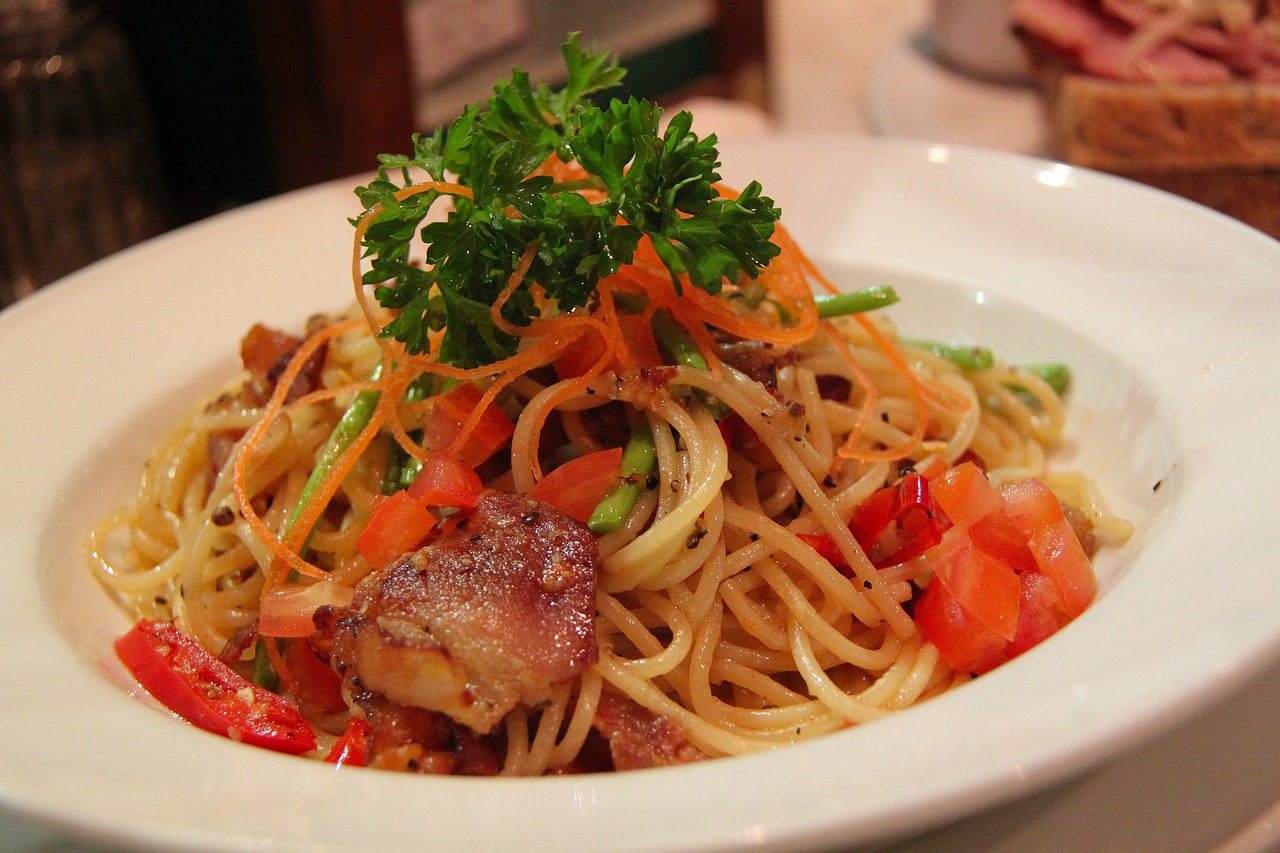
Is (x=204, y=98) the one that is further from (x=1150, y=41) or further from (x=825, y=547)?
(x=825, y=547)

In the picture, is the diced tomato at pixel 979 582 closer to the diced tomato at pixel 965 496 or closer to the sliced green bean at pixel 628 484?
the diced tomato at pixel 965 496

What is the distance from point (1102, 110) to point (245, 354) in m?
4.03

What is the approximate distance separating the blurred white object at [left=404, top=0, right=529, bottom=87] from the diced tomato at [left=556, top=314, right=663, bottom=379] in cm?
390

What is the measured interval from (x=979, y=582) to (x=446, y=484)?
1.22 metres

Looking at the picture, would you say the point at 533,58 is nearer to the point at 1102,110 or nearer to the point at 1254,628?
the point at 1102,110

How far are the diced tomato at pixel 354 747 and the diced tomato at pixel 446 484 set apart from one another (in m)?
0.52

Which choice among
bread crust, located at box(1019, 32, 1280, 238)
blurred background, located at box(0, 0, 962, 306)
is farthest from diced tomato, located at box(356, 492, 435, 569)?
bread crust, located at box(1019, 32, 1280, 238)

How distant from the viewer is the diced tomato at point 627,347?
2.62m

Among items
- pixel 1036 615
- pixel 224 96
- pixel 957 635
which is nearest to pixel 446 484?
pixel 957 635

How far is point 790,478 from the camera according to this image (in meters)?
2.66

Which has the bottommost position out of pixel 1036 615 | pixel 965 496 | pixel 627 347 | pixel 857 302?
pixel 1036 615

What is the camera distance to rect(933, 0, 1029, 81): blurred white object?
241 inches

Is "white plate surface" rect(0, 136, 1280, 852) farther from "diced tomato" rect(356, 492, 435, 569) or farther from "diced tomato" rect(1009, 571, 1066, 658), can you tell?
"diced tomato" rect(356, 492, 435, 569)

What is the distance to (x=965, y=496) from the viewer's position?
254 centimetres
